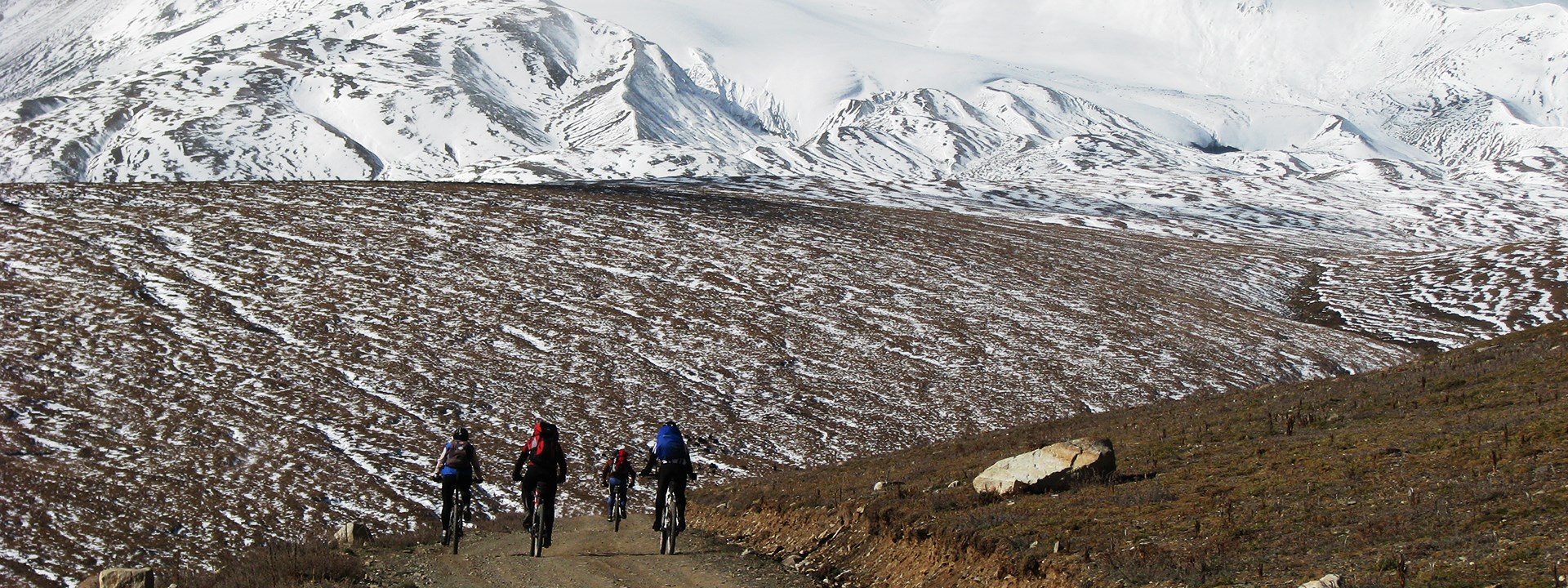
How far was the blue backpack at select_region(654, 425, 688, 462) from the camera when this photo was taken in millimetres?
18078

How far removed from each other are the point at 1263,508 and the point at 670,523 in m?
8.52

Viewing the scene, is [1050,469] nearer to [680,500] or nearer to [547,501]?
A: [680,500]

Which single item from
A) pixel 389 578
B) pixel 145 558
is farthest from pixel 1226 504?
pixel 145 558

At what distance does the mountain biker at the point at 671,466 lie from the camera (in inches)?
703

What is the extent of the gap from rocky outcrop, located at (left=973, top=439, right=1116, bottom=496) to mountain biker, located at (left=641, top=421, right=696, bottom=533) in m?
4.79

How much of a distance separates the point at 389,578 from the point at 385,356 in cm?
2622

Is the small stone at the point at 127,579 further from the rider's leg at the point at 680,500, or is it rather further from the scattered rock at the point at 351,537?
the rider's leg at the point at 680,500

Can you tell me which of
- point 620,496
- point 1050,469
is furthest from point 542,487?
point 1050,469

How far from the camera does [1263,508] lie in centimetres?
1470

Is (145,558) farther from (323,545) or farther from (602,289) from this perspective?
(602,289)

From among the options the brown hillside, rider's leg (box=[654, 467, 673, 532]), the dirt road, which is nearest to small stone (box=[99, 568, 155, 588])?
the dirt road

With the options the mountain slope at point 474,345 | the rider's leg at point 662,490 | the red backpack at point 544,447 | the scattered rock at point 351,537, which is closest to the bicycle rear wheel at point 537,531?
the red backpack at point 544,447

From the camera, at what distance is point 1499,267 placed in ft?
283

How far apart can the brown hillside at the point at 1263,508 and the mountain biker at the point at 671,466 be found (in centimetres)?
170
